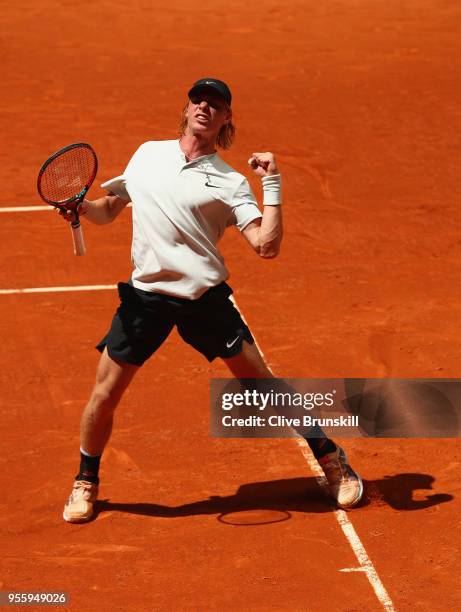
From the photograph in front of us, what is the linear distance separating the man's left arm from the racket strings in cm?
110

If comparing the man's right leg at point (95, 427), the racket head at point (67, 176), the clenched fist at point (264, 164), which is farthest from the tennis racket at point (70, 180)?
the clenched fist at point (264, 164)

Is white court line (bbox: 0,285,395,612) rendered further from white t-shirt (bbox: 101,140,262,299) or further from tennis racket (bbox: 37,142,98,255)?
tennis racket (bbox: 37,142,98,255)

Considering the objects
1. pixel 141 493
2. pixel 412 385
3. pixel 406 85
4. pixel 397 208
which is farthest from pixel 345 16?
pixel 141 493

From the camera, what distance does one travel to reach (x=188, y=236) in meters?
6.14

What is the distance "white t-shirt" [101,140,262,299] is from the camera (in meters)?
6.14

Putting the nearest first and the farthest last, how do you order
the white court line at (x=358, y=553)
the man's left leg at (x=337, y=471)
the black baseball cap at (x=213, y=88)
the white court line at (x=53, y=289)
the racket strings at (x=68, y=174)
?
the white court line at (x=358, y=553)
the black baseball cap at (x=213, y=88)
the racket strings at (x=68, y=174)
the man's left leg at (x=337, y=471)
the white court line at (x=53, y=289)

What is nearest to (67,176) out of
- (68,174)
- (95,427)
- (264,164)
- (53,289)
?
(68,174)

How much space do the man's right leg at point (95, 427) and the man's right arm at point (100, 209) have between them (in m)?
0.77

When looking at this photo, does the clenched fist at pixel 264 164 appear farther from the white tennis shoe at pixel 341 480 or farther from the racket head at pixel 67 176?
the white tennis shoe at pixel 341 480

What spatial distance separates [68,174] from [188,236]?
923 mm

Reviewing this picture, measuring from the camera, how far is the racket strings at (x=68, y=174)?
255 inches

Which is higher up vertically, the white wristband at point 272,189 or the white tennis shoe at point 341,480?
the white wristband at point 272,189

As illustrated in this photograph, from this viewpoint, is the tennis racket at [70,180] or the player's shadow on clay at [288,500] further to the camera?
the player's shadow on clay at [288,500]

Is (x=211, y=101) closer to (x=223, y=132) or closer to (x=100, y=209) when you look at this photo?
(x=223, y=132)
